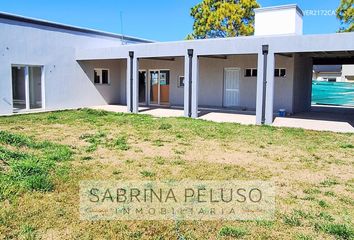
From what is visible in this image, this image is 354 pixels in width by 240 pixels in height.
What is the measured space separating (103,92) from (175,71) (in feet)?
15.5

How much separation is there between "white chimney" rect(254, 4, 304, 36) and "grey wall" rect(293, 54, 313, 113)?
179 centimetres

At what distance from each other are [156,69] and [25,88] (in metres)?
7.95

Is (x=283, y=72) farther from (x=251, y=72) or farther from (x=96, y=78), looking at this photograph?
(x=96, y=78)

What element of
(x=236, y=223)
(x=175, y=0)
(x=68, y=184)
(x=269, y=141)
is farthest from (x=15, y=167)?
(x=175, y=0)

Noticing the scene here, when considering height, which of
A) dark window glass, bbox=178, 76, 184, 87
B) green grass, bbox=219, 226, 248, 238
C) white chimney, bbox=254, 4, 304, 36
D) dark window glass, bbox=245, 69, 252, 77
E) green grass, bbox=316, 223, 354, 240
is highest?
white chimney, bbox=254, 4, 304, 36

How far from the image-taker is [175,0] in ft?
131

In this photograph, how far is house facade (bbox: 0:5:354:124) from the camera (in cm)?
1509

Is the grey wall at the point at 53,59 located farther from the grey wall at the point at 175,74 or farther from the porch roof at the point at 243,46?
the grey wall at the point at 175,74

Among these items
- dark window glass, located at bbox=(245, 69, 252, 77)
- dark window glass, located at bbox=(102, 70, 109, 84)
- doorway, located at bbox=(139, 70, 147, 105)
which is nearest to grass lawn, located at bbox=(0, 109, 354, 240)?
dark window glass, located at bbox=(245, 69, 252, 77)

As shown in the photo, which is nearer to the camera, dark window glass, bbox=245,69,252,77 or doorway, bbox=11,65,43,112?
doorway, bbox=11,65,43,112

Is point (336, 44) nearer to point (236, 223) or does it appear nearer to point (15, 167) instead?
point (236, 223)

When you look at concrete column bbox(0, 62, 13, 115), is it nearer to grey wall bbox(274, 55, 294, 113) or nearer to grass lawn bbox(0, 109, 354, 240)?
grass lawn bbox(0, 109, 354, 240)

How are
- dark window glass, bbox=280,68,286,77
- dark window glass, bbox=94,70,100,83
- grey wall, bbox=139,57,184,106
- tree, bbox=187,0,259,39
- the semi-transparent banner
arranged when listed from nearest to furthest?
the semi-transparent banner
dark window glass, bbox=280,68,286,77
grey wall, bbox=139,57,184,106
dark window glass, bbox=94,70,100,83
tree, bbox=187,0,259,39

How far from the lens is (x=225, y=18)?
3819 centimetres
